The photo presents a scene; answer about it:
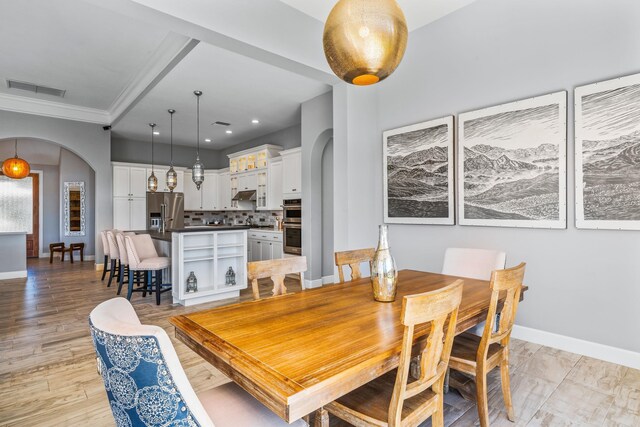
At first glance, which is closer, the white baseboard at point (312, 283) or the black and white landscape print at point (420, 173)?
the black and white landscape print at point (420, 173)

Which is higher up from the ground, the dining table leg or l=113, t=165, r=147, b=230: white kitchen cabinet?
l=113, t=165, r=147, b=230: white kitchen cabinet

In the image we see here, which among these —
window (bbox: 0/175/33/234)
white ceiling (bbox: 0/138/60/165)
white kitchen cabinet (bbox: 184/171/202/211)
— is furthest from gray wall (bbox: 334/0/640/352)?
window (bbox: 0/175/33/234)

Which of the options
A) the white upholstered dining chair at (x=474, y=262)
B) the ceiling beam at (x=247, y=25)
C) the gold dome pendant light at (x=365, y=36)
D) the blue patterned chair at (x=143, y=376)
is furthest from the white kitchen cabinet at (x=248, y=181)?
the blue patterned chair at (x=143, y=376)

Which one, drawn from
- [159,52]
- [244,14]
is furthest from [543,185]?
[159,52]

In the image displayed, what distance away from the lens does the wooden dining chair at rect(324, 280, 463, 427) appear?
3.75 ft

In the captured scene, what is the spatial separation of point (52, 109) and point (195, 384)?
635 centimetres

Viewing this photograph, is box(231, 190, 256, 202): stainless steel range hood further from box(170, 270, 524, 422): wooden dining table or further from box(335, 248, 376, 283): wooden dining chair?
box(170, 270, 524, 422): wooden dining table

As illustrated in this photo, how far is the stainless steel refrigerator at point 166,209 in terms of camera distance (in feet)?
25.7

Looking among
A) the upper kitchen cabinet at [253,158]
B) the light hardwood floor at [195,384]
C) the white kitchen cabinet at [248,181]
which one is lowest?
the light hardwood floor at [195,384]

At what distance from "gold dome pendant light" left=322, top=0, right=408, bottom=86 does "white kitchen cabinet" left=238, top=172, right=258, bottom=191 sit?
5907 mm

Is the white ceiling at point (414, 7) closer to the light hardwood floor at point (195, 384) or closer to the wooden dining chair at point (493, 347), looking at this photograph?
the wooden dining chair at point (493, 347)

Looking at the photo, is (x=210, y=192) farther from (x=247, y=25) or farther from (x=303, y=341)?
(x=303, y=341)

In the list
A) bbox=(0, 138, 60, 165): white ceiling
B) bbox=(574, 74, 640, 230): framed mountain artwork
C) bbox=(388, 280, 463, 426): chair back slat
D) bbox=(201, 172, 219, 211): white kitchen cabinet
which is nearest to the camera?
bbox=(388, 280, 463, 426): chair back slat

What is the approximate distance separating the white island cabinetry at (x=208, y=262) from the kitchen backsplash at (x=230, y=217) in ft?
9.19
